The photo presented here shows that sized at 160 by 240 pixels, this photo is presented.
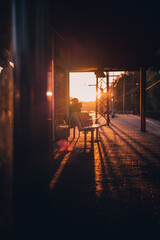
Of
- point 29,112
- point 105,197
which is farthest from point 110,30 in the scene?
point 29,112

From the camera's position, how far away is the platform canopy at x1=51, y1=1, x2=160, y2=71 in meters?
4.22

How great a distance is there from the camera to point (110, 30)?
5461mm

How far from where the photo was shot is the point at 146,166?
3.67 m

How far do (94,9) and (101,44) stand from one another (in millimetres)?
2399

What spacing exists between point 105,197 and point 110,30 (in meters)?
4.75

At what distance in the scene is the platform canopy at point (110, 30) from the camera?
4223mm

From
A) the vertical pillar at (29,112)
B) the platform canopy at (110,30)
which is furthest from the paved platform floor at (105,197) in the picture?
the platform canopy at (110,30)

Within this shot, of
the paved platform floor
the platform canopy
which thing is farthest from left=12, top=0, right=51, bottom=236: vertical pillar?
the platform canopy

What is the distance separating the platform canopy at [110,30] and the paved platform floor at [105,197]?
3385 mm

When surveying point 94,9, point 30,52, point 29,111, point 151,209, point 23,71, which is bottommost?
point 151,209

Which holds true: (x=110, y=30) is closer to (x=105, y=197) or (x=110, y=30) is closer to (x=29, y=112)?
(x=105, y=197)

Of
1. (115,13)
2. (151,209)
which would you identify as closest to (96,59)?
(115,13)

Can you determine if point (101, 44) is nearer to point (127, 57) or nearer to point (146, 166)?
point (127, 57)

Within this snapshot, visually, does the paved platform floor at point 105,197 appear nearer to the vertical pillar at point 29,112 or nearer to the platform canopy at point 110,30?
the vertical pillar at point 29,112
